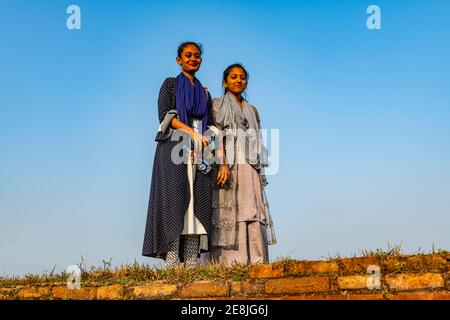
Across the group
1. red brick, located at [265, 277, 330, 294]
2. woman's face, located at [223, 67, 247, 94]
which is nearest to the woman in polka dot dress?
woman's face, located at [223, 67, 247, 94]

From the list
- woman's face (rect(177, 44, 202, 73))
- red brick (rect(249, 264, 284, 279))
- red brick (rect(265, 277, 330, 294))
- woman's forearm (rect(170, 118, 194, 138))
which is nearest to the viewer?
red brick (rect(265, 277, 330, 294))

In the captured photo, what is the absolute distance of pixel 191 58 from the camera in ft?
23.2

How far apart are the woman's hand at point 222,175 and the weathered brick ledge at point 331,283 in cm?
163

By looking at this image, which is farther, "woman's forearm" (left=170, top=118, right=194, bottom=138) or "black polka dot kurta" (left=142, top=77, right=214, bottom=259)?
"woman's forearm" (left=170, top=118, right=194, bottom=138)

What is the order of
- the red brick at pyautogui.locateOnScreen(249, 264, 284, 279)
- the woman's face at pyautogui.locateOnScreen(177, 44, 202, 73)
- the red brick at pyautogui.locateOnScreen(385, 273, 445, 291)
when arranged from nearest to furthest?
the red brick at pyautogui.locateOnScreen(385, 273, 445, 291) < the red brick at pyautogui.locateOnScreen(249, 264, 284, 279) < the woman's face at pyautogui.locateOnScreen(177, 44, 202, 73)

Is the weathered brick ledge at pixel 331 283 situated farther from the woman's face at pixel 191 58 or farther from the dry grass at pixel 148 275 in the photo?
the woman's face at pixel 191 58

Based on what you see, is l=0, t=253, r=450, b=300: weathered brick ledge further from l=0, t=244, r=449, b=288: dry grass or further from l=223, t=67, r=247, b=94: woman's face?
l=223, t=67, r=247, b=94: woman's face

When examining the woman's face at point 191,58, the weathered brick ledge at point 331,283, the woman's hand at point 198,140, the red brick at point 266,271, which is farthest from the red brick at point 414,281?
the woman's face at point 191,58

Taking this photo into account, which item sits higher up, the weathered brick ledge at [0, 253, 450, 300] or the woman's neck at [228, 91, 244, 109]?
the woman's neck at [228, 91, 244, 109]

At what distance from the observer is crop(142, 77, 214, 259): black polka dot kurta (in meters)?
6.59

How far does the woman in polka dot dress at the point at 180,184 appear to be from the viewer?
6602 mm

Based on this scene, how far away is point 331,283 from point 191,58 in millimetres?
3030
